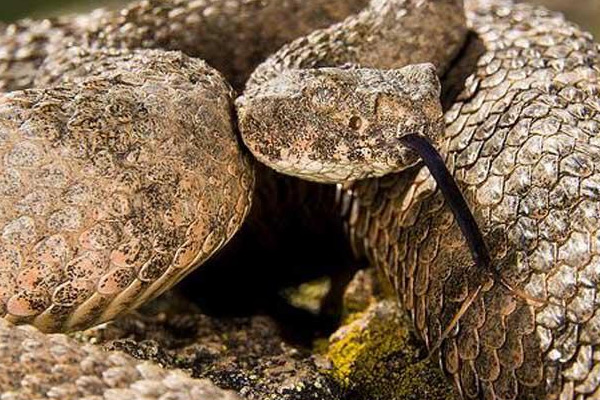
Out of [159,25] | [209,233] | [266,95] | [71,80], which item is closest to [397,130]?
[266,95]

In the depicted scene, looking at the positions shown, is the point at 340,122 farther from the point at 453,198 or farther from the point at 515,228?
the point at 515,228

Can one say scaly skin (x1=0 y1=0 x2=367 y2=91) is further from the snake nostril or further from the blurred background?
the blurred background

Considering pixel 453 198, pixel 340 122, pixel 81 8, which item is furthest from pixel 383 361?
pixel 81 8

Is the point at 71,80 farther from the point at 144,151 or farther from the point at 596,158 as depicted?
the point at 596,158

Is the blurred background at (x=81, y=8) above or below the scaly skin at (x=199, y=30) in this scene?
below

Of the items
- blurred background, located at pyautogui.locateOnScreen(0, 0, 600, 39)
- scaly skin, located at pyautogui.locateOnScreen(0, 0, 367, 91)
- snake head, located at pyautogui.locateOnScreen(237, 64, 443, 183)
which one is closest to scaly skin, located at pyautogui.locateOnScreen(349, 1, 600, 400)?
snake head, located at pyautogui.locateOnScreen(237, 64, 443, 183)

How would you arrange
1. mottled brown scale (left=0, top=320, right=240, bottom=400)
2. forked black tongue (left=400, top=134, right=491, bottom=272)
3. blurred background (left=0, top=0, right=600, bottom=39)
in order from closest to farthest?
1. mottled brown scale (left=0, top=320, right=240, bottom=400)
2. forked black tongue (left=400, top=134, right=491, bottom=272)
3. blurred background (left=0, top=0, right=600, bottom=39)

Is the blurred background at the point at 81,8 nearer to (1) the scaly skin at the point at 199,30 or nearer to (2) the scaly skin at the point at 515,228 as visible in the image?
(1) the scaly skin at the point at 199,30

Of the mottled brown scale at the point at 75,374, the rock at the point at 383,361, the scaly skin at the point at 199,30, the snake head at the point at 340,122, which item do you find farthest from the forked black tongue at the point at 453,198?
the scaly skin at the point at 199,30
